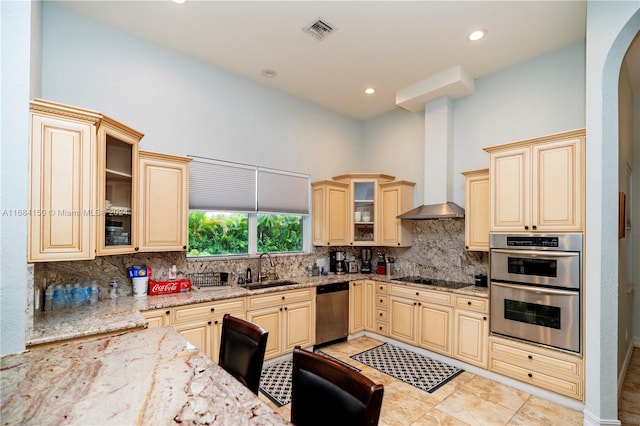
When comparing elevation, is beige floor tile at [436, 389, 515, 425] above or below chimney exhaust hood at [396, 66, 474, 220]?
below

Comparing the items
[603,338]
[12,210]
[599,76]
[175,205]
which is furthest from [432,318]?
[12,210]

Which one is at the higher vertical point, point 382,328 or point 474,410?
point 382,328

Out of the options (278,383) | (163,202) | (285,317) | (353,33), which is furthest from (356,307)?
(353,33)

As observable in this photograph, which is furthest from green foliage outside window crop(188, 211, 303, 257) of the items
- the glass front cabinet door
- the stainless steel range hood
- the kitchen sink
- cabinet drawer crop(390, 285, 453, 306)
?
the stainless steel range hood

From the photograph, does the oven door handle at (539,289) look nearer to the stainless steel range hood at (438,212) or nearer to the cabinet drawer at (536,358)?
the cabinet drawer at (536,358)

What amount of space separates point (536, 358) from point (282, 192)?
338cm

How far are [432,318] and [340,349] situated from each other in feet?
4.02

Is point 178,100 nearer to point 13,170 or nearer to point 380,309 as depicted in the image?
point 13,170

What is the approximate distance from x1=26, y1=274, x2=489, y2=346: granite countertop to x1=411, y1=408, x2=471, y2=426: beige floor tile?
1.28m

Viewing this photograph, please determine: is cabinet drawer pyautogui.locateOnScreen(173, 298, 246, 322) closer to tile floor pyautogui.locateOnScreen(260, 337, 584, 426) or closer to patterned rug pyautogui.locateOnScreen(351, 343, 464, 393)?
tile floor pyautogui.locateOnScreen(260, 337, 584, 426)

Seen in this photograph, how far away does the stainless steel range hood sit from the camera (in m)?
3.79

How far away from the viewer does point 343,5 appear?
106 inches

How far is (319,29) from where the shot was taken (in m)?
3.02

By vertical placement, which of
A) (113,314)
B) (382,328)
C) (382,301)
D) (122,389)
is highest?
(122,389)
